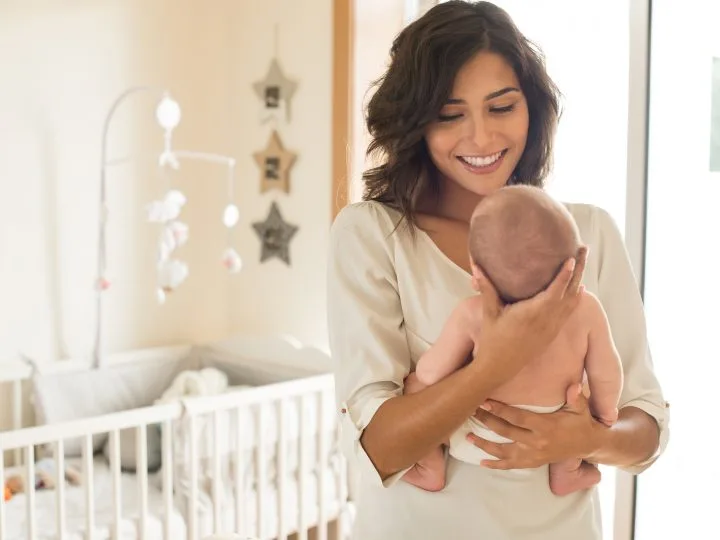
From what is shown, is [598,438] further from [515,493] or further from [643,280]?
[643,280]

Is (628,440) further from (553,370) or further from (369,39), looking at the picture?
(369,39)

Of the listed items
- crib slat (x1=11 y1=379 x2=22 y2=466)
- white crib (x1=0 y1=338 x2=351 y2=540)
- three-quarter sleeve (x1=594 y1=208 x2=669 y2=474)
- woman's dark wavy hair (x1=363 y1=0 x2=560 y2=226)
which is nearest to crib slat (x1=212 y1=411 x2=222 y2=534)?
white crib (x1=0 y1=338 x2=351 y2=540)

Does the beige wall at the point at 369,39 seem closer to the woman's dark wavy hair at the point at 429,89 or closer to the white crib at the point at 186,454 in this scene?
the white crib at the point at 186,454

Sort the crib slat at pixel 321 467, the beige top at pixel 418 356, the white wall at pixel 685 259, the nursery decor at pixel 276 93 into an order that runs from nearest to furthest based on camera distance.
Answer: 1. the beige top at pixel 418 356
2. the white wall at pixel 685 259
3. the crib slat at pixel 321 467
4. the nursery decor at pixel 276 93

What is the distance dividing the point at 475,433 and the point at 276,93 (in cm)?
230

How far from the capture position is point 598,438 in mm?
1006

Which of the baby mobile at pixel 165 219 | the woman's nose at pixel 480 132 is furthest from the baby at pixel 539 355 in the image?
the baby mobile at pixel 165 219

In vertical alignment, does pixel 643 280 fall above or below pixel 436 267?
below

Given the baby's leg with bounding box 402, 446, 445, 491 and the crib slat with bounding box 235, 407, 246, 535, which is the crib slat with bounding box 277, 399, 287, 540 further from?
the baby's leg with bounding box 402, 446, 445, 491

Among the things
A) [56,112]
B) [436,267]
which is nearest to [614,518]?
[436,267]

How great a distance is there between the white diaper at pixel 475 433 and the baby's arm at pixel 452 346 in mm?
72

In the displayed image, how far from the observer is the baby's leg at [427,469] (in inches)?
40.5

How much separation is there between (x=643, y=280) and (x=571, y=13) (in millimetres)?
765

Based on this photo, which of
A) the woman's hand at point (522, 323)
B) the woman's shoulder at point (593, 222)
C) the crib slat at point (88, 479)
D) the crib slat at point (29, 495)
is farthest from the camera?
the crib slat at point (88, 479)
